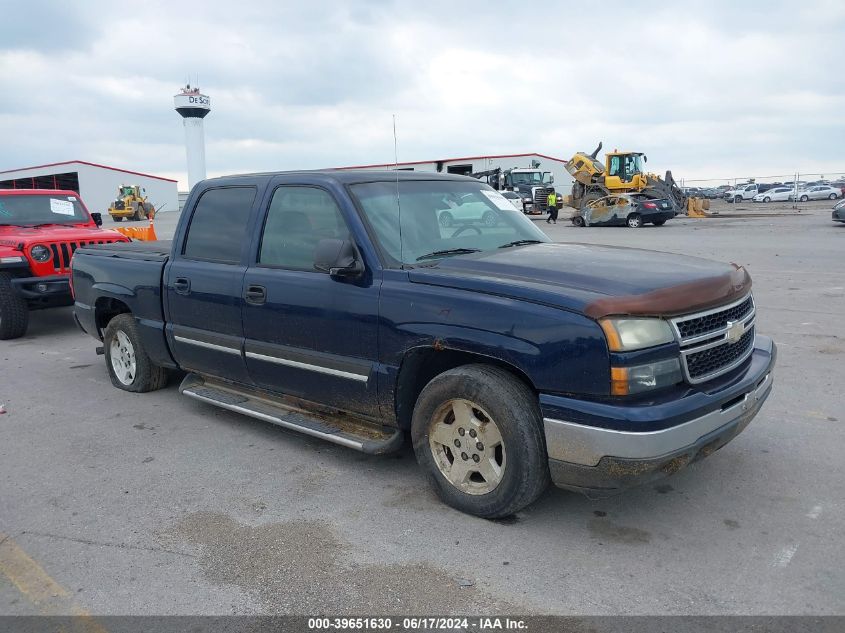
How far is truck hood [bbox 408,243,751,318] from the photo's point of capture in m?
3.22

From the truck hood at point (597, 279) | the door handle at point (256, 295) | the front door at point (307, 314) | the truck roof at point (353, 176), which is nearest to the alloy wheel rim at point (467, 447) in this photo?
the front door at point (307, 314)

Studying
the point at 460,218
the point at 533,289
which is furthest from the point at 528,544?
the point at 460,218

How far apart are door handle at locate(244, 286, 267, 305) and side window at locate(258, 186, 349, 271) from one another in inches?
7.1

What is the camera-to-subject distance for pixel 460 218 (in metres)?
4.61

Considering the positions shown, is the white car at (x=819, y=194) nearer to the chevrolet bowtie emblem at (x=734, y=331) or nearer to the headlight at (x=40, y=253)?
the headlight at (x=40, y=253)

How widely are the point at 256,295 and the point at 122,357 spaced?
7.64 ft

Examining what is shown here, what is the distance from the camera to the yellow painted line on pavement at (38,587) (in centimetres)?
293

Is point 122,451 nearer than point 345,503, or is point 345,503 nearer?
point 345,503

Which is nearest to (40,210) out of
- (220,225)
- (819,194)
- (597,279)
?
(220,225)

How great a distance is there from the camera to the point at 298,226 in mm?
4562

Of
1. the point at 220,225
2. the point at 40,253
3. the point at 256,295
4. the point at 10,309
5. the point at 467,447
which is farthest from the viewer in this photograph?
the point at 40,253

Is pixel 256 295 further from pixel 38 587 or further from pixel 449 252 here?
pixel 38 587

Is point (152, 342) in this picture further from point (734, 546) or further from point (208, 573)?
point (734, 546)

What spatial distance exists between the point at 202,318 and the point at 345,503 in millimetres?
1894
